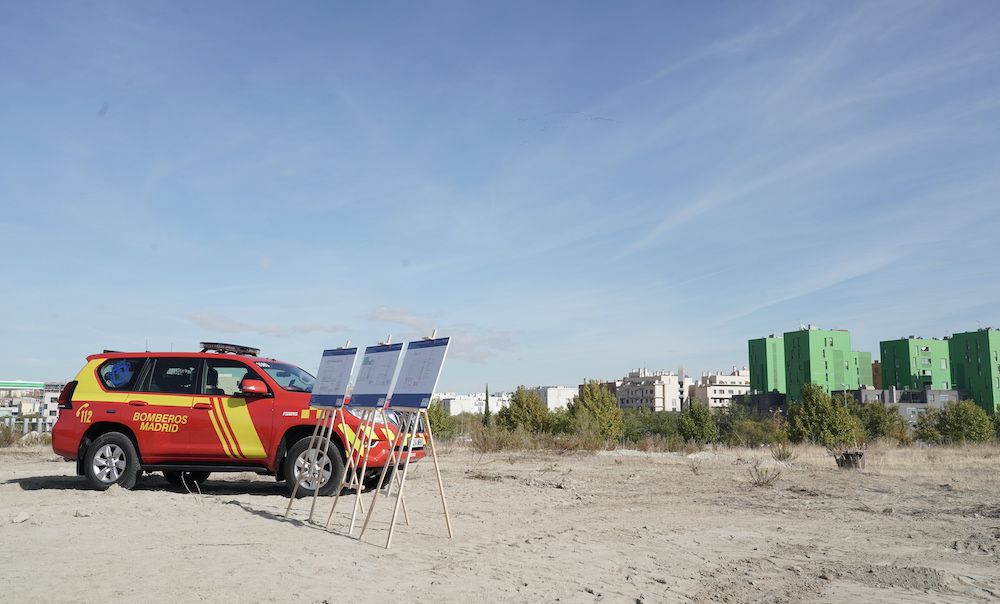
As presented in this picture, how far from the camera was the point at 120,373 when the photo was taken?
39.4ft

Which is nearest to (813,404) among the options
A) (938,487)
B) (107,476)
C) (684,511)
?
(938,487)

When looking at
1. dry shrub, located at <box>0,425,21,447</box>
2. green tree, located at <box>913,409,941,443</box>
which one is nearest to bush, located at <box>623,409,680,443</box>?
green tree, located at <box>913,409,941,443</box>

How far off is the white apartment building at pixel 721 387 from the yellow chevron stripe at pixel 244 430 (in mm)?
157021

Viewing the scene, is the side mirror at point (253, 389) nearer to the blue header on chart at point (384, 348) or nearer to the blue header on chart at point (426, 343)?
the blue header on chart at point (384, 348)

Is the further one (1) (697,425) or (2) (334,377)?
(1) (697,425)

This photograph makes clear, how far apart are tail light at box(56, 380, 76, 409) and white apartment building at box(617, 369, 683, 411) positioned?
15001 cm

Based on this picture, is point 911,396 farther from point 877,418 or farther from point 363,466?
point 363,466

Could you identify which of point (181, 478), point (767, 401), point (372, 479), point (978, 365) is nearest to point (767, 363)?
point (767, 401)

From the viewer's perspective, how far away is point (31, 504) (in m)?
9.88

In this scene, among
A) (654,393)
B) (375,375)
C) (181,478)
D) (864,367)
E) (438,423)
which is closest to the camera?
(375,375)

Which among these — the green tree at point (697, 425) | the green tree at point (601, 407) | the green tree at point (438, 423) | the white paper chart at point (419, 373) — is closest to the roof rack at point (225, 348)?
the white paper chart at point (419, 373)

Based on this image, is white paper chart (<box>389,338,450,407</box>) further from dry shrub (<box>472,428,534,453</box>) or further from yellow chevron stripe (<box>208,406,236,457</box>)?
dry shrub (<box>472,428,534,453</box>)

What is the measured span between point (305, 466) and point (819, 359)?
11021cm

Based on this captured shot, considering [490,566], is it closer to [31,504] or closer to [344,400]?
[344,400]
